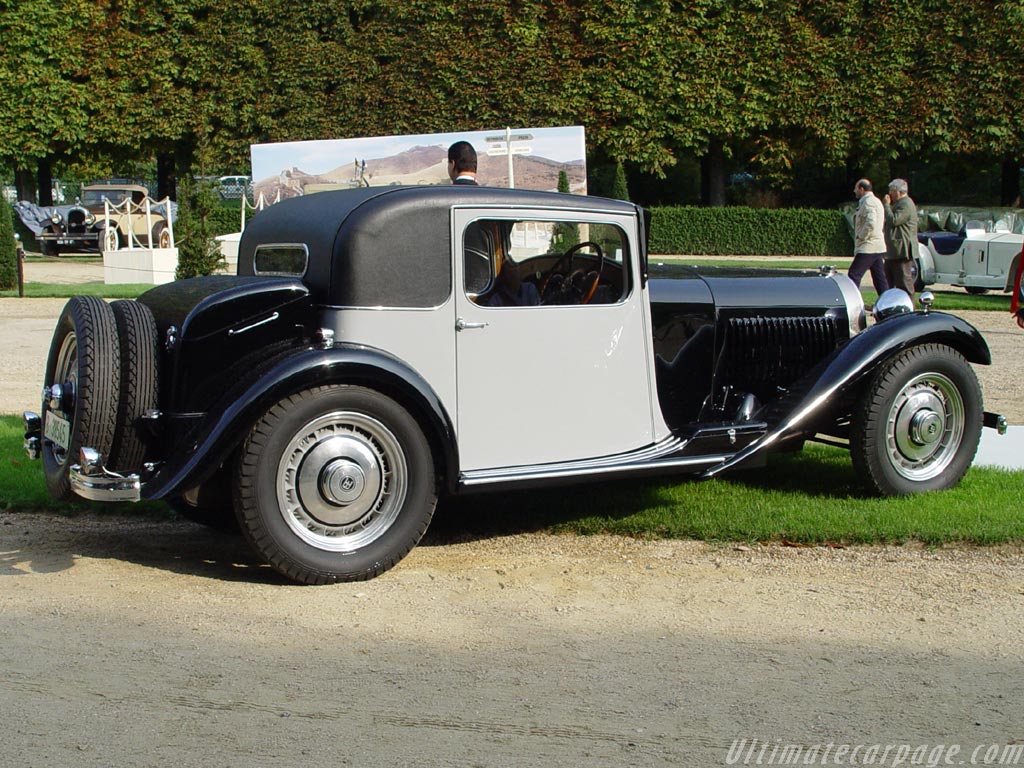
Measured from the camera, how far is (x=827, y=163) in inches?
1217

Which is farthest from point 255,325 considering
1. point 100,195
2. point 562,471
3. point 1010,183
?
point 100,195

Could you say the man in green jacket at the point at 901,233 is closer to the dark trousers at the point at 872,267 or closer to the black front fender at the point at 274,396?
the dark trousers at the point at 872,267

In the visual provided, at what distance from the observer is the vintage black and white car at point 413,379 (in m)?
4.73

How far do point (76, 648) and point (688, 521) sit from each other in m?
2.94

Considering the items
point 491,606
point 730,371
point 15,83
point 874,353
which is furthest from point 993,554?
point 15,83

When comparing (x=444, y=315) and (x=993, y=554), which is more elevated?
(x=444, y=315)

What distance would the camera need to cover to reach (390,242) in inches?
194

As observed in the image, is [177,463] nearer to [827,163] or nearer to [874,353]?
[874,353]

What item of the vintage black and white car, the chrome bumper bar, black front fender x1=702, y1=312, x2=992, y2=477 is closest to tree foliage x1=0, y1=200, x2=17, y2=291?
the vintage black and white car

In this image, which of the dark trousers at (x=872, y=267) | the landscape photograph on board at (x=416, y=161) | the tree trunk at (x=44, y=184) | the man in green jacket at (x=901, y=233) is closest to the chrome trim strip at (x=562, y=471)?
the dark trousers at (x=872, y=267)

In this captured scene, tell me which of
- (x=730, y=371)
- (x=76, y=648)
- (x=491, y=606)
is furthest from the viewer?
(x=730, y=371)

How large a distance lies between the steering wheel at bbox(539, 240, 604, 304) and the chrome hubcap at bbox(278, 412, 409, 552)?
1.14m

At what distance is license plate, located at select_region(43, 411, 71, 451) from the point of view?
16.3 feet

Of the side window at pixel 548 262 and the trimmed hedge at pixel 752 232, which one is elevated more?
the trimmed hedge at pixel 752 232
